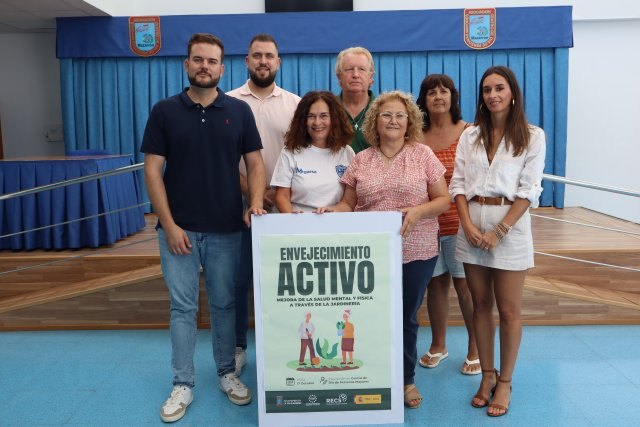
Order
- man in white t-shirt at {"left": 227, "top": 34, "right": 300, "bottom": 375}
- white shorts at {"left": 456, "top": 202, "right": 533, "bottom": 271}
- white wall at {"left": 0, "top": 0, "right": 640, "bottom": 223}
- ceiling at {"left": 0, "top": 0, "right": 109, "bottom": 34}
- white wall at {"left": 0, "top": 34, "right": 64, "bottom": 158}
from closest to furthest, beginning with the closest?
white shorts at {"left": 456, "top": 202, "right": 533, "bottom": 271}, man in white t-shirt at {"left": 227, "top": 34, "right": 300, "bottom": 375}, ceiling at {"left": 0, "top": 0, "right": 109, "bottom": 34}, white wall at {"left": 0, "top": 0, "right": 640, "bottom": 223}, white wall at {"left": 0, "top": 34, "right": 64, "bottom": 158}

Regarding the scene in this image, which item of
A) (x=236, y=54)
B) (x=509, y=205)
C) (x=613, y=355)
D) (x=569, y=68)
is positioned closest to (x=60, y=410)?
(x=509, y=205)

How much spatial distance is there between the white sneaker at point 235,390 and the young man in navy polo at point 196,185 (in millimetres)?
15

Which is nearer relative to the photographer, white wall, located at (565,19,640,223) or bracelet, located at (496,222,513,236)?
bracelet, located at (496,222,513,236)

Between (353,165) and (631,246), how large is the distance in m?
2.76

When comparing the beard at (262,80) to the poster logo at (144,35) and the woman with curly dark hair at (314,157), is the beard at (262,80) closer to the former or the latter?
the woman with curly dark hair at (314,157)

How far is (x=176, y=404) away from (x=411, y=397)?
1.02 meters

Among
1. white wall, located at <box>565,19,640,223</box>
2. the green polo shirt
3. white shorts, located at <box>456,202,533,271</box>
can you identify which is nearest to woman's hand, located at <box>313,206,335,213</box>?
the green polo shirt

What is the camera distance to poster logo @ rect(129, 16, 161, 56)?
6406 millimetres

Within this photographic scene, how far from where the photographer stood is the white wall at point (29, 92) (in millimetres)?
7123

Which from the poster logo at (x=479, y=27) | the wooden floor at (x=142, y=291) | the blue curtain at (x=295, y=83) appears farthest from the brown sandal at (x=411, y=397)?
the poster logo at (x=479, y=27)

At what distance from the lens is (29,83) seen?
7195mm

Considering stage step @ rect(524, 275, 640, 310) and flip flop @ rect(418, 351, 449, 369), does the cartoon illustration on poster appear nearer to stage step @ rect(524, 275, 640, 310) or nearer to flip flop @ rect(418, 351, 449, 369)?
flip flop @ rect(418, 351, 449, 369)

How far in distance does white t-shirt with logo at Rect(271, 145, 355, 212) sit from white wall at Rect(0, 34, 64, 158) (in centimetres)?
599

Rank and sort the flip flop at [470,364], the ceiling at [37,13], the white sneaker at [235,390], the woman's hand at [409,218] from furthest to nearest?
the ceiling at [37,13]
the flip flop at [470,364]
the white sneaker at [235,390]
the woman's hand at [409,218]
